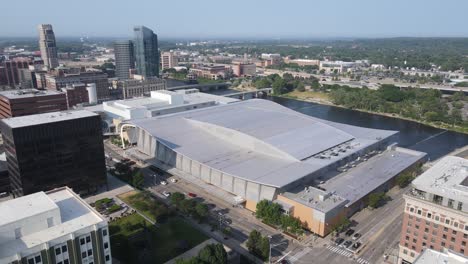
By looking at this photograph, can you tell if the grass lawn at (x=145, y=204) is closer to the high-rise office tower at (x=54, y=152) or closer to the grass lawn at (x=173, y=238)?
the grass lawn at (x=173, y=238)

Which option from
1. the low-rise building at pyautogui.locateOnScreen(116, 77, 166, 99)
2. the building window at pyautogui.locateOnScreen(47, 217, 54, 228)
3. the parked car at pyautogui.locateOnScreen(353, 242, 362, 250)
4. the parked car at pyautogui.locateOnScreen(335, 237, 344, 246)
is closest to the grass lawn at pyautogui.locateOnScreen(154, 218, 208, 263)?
the building window at pyautogui.locateOnScreen(47, 217, 54, 228)

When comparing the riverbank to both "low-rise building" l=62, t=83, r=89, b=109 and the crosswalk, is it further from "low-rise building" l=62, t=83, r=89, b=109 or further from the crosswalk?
"low-rise building" l=62, t=83, r=89, b=109

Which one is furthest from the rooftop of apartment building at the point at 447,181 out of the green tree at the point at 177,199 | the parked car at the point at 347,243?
the green tree at the point at 177,199

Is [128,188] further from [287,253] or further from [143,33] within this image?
[143,33]

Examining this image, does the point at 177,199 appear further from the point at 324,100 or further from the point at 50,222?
the point at 324,100

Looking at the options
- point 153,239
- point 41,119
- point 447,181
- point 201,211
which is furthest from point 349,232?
point 41,119

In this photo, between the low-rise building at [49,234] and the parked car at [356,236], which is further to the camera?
the parked car at [356,236]

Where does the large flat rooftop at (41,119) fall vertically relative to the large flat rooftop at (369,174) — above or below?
above
